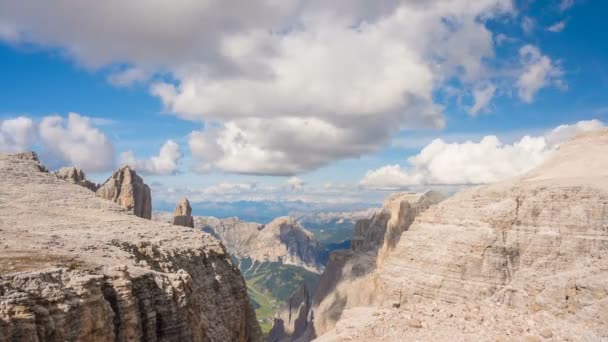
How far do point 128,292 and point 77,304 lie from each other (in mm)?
4416

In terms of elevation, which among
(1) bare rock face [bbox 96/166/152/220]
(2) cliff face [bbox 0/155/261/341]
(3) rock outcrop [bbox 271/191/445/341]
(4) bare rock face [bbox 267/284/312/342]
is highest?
(1) bare rock face [bbox 96/166/152/220]

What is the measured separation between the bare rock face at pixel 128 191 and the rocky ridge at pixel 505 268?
79.6 metres

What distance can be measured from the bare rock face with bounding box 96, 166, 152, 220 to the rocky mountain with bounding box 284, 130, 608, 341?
79.8m

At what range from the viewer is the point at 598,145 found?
86.1 m

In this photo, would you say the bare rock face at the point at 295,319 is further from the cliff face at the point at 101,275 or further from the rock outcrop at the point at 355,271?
the cliff face at the point at 101,275

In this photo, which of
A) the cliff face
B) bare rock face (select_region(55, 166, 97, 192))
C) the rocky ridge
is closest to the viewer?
the cliff face

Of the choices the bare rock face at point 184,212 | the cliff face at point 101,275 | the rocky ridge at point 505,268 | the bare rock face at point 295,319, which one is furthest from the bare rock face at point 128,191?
the rocky ridge at point 505,268

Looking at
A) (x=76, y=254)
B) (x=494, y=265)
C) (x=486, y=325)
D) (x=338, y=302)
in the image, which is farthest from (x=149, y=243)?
(x=338, y=302)

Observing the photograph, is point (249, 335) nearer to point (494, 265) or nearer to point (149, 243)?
point (149, 243)

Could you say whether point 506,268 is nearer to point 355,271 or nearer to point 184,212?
point 184,212

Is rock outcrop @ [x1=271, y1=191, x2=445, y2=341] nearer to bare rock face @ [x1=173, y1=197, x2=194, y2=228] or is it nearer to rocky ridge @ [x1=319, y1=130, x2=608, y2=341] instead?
bare rock face @ [x1=173, y1=197, x2=194, y2=228]

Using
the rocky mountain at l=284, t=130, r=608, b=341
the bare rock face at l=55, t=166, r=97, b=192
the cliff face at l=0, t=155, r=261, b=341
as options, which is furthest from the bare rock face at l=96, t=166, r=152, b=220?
the rocky mountain at l=284, t=130, r=608, b=341

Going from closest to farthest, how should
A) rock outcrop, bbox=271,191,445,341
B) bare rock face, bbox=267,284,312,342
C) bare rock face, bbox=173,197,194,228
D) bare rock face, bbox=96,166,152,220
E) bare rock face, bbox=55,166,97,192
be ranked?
bare rock face, bbox=55,166,97,192, bare rock face, bbox=96,166,152,220, bare rock face, bbox=173,197,194,228, rock outcrop, bbox=271,191,445,341, bare rock face, bbox=267,284,312,342

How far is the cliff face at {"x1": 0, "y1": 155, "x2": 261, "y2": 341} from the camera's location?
23.0m
